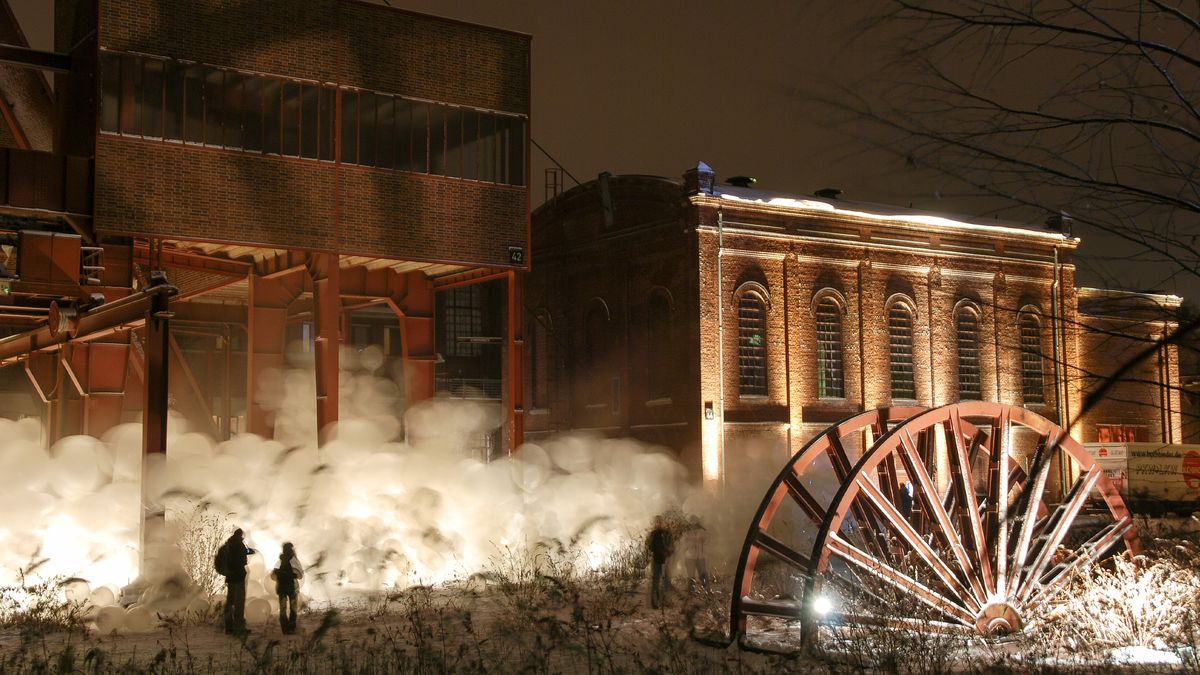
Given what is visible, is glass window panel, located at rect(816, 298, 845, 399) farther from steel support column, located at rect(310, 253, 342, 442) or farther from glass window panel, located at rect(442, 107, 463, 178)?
steel support column, located at rect(310, 253, 342, 442)

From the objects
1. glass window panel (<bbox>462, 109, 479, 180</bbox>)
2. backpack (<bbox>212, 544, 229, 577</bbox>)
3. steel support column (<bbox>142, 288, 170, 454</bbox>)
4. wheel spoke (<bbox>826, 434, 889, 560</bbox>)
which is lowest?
backpack (<bbox>212, 544, 229, 577</bbox>)

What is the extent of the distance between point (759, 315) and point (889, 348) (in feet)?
17.3

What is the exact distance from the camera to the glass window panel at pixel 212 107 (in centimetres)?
2223

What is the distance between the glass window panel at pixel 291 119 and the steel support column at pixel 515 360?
16.8ft

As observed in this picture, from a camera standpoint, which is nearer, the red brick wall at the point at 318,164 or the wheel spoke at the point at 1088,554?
the wheel spoke at the point at 1088,554

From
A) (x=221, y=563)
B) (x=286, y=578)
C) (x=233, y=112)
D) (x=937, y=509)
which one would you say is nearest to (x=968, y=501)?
(x=937, y=509)

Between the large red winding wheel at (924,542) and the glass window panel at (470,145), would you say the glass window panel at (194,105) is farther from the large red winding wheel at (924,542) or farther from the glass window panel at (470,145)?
the large red winding wheel at (924,542)

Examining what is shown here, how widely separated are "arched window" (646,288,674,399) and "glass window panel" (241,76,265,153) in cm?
1521

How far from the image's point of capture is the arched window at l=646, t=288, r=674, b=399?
35156 mm

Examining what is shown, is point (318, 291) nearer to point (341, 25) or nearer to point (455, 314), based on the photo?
point (341, 25)

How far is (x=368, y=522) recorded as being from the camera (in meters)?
21.9

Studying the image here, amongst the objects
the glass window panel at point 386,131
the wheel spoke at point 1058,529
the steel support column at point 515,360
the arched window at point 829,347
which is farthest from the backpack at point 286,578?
the arched window at point 829,347

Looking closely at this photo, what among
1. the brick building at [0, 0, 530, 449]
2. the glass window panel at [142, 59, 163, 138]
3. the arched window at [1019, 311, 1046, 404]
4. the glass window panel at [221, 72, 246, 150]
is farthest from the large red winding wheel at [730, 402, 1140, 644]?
the arched window at [1019, 311, 1046, 404]

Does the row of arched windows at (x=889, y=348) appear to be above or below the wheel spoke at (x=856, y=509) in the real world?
above
